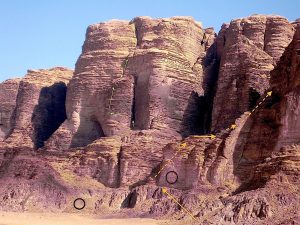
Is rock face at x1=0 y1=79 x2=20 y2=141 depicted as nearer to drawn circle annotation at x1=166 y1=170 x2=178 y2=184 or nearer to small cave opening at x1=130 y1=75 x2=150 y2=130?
small cave opening at x1=130 y1=75 x2=150 y2=130

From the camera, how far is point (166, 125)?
207ft

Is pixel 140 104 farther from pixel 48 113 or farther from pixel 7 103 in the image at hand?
pixel 7 103

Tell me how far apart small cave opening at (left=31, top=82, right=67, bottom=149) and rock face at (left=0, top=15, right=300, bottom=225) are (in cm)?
15

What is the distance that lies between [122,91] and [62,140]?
27.2ft

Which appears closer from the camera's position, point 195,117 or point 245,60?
point 245,60

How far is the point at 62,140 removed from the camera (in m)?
68.1

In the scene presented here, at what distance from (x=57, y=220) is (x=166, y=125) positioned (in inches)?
864

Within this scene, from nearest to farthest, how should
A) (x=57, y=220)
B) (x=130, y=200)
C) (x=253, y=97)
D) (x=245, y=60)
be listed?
1. (x=57, y=220)
2. (x=130, y=200)
3. (x=253, y=97)
4. (x=245, y=60)

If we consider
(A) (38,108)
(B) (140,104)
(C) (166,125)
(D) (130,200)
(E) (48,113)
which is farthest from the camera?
(E) (48,113)

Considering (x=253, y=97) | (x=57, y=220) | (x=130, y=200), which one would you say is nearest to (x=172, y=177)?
(x=130, y=200)

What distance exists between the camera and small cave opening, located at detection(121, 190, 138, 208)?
165 feet

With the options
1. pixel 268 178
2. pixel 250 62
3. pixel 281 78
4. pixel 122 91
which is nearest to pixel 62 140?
pixel 122 91

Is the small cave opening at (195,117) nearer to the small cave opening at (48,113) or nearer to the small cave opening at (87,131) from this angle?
the small cave opening at (87,131)

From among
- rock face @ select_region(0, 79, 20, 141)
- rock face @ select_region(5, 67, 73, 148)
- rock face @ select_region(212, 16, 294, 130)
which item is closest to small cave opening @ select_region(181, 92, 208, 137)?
rock face @ select_region(212, 16, 294, 130)
